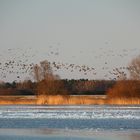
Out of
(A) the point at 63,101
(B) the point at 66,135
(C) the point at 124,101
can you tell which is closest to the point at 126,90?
Answer: (C) the point at 124,101

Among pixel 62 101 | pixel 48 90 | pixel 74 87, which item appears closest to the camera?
pixel 62 101

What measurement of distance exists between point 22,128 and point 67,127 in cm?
197

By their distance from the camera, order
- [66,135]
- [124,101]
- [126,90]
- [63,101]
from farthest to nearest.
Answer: [63,101] < [126,90] < [124,101] < [66,135]

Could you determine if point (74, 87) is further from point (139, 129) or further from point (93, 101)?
point (139, 129)

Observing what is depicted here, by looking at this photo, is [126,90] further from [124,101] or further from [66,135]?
[66,135]

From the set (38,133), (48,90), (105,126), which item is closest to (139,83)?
(48,90)

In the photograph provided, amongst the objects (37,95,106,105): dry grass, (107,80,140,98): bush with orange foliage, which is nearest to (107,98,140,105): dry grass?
(107,80,140,98): bush with orange foliage

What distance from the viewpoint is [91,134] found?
22.5m

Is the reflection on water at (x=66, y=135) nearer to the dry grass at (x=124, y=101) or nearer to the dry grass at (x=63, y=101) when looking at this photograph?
the dry grass at (x=124, y=101)

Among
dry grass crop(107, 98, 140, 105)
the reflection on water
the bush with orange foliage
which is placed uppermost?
the bush with orange foliage

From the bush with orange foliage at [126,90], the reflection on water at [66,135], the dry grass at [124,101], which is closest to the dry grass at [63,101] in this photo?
the bush with orange foliage at [126,90]

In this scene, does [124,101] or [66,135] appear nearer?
[66,135]

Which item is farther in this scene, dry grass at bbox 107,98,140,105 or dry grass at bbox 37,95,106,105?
Result: dry grass at bbox 37,95,106,105

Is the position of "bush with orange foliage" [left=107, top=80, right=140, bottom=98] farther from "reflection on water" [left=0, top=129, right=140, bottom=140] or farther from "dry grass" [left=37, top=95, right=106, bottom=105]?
"reflection on water" [left=0, top=129, right=140, bottom=140]
